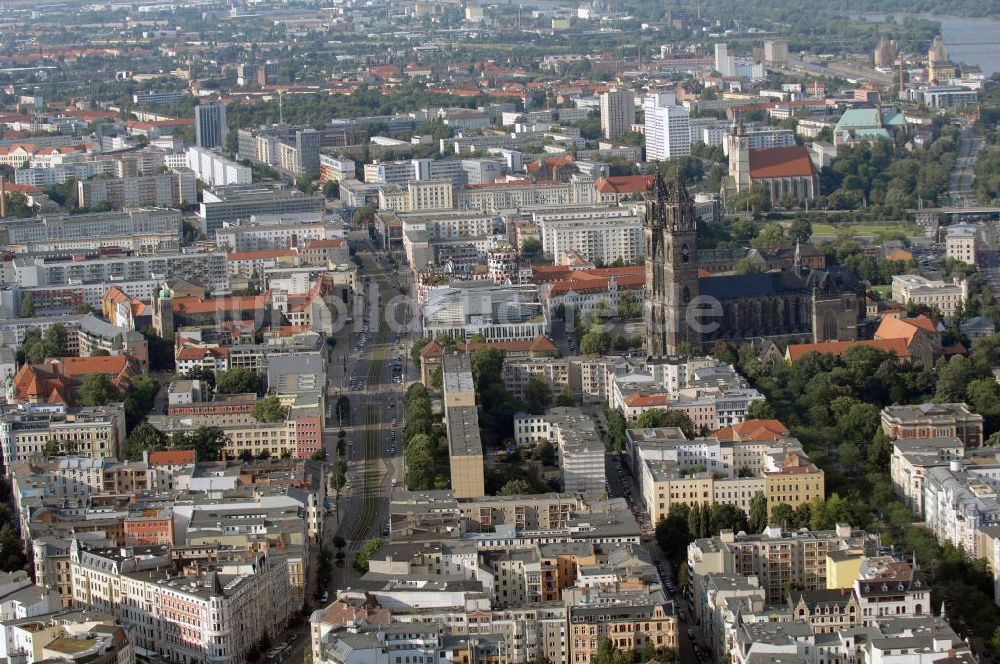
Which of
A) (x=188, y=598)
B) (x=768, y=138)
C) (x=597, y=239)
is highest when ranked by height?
(x=188, y=598)

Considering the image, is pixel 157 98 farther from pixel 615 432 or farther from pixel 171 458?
pixel 171 458

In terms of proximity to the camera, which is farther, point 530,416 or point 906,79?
point 906,79

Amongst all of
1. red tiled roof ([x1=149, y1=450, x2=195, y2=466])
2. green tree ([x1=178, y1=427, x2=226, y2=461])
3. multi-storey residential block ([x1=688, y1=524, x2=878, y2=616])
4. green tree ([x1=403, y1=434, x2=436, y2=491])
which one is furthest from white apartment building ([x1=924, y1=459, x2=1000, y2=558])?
green tree ([x1=178, y1=427, x2=226, y2=461])

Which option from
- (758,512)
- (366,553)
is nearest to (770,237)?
(758,512)

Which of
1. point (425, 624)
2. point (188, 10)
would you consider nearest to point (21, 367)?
point (425, 624)

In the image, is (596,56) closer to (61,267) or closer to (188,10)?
(188,10)

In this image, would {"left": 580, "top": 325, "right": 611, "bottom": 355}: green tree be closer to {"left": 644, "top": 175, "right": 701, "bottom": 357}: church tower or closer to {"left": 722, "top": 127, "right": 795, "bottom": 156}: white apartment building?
{"left": 644, "top": 175, "right": 701, "bottom": 357}: church tower

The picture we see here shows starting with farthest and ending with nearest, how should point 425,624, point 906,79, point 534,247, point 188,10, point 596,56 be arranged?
point 188,10 → point 596,56 → point 906,79 → point 534,247 → point 425,624
